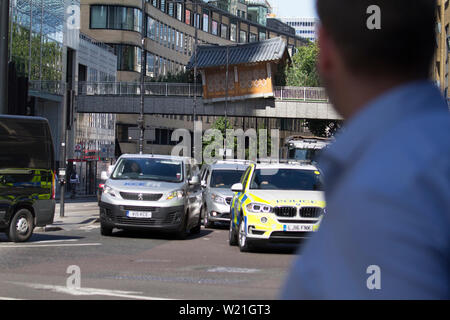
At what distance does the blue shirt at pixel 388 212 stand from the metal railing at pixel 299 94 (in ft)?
187

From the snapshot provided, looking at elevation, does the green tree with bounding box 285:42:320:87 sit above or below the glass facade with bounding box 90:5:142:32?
below

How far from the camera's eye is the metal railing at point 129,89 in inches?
2367

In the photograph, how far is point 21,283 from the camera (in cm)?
1059

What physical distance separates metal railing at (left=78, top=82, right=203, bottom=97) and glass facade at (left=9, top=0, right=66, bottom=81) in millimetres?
5587

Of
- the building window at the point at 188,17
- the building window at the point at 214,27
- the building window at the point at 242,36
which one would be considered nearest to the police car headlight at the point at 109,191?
the building window at the point at 188,17

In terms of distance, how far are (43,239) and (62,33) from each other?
38.3 metres

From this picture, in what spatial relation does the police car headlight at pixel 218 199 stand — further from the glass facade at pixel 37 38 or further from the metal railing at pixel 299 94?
the metal railing at pixel 299 94

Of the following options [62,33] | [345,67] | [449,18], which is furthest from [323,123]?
[345,67]

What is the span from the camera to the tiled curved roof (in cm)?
6348

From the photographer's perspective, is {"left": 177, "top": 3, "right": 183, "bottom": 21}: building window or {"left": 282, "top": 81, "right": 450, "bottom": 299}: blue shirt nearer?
{"left": 282, "top": 81, "right": 450, "bottom": 299}: blue shirt

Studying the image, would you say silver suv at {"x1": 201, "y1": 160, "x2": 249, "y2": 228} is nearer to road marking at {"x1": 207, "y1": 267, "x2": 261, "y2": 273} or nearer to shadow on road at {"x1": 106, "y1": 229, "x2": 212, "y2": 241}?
shadow on road at {"x1": 106, "y1": 229, "x2": 212, "y2": 241}

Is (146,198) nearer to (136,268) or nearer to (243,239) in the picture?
(243,239)
